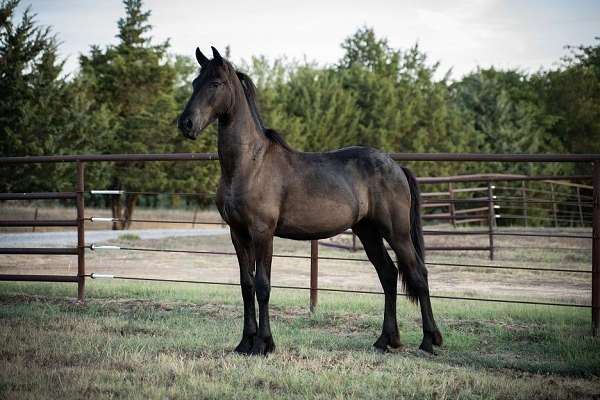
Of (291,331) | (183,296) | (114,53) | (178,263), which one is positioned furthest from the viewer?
(114,53)

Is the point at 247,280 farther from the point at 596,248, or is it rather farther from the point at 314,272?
the point at 596,248

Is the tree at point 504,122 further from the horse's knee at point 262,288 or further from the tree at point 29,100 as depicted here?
the horse's knee at point 262,288

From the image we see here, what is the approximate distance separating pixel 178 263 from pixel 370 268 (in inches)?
154

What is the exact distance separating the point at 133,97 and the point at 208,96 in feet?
68.9

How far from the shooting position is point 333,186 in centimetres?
476

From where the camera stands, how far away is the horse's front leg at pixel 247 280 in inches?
182

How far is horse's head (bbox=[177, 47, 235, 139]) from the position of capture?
14.0 feet

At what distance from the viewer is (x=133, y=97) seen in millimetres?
24219

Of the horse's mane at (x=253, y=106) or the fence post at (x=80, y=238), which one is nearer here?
the horse's mane at (x=253, y=106)

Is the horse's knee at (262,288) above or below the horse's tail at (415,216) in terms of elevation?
below

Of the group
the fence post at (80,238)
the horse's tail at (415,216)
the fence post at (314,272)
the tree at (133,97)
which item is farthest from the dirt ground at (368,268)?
the tree at (133,97)

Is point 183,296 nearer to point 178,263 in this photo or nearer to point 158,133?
point 178,263

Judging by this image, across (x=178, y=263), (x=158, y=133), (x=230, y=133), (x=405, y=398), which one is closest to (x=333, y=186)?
(x=230, y=133)

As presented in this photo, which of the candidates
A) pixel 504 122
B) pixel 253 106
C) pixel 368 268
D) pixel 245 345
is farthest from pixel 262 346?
pixel 504 122
